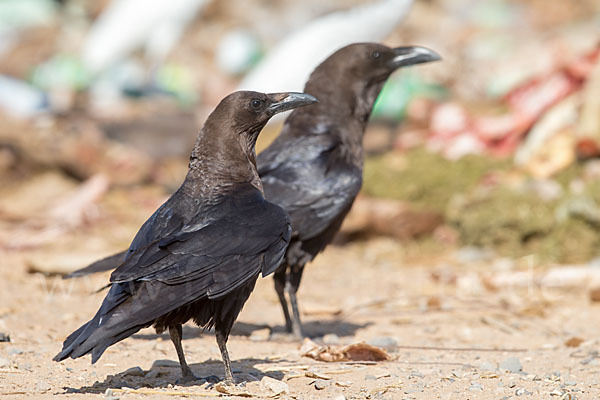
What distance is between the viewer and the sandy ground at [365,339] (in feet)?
11.8

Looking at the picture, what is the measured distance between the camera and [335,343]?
4.79 metres

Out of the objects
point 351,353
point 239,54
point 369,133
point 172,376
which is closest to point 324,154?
point 351,353

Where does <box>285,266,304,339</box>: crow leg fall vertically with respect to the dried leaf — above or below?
above

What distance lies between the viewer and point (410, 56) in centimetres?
556

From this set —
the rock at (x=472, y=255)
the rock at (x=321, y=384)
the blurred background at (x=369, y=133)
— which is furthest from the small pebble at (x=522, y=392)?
the rock at (x=472, y=255)

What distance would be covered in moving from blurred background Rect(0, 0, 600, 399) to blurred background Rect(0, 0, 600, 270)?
2 cm

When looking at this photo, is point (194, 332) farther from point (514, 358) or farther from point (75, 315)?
point (514, 358)

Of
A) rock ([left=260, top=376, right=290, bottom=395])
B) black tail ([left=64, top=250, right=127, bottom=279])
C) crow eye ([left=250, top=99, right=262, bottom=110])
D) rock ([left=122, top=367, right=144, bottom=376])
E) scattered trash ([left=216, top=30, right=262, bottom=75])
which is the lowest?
rock ([left=260, top=376, right=290, bottom=395])

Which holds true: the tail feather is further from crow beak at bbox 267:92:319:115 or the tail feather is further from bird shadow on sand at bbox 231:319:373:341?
bird shadow on sand at bbox 231:319:373:341

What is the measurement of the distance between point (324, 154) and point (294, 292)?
787mm

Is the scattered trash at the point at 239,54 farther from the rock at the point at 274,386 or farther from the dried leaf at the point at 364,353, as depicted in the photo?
the rock at the point at 274,386

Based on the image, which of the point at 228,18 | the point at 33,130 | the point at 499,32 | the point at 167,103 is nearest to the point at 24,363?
the point at 33,130

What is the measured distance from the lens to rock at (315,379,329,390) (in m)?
3.62

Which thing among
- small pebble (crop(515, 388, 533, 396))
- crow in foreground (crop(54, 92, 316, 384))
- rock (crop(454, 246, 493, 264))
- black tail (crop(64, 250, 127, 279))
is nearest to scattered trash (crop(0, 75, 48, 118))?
rock (crop(454, 246, 493, 264))
